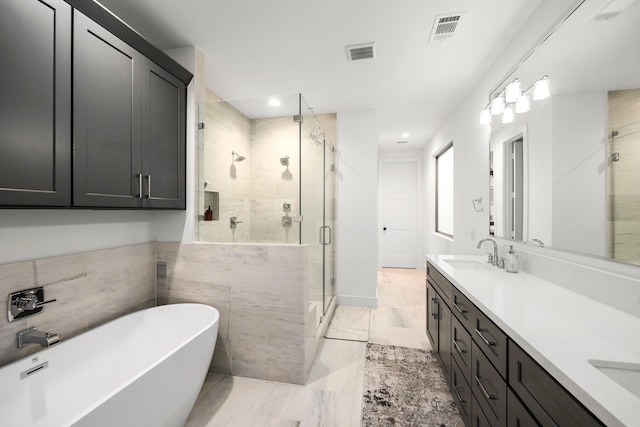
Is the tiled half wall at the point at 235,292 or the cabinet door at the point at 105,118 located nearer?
Result: the cabinet door at the point at 105,118

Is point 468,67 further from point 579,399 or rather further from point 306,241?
point 579,399

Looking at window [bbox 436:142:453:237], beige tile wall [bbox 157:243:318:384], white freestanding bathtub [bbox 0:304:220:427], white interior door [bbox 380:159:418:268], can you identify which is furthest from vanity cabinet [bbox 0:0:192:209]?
white interior door [bbox 380:159:418:268]

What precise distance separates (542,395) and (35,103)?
7.29 feet

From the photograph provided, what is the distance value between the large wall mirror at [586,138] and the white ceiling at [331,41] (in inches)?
19.4

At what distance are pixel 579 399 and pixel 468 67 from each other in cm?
261

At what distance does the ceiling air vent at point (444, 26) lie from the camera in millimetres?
1770

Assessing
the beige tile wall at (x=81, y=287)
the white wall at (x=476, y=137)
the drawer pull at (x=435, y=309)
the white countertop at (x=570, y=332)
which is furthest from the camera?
the drawer pull at (x=435, y=309)

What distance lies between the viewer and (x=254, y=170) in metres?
2.22

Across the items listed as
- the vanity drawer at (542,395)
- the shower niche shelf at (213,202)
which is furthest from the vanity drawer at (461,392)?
the shower niche shelf at (213,202)

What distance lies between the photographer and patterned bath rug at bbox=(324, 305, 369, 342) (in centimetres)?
267

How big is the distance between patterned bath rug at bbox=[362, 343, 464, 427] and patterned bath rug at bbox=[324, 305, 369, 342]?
308 mm

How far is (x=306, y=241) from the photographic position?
2.20 metres

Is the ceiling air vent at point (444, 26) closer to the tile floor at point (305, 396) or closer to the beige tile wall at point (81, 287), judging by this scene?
the tile floor at point (305, 396)

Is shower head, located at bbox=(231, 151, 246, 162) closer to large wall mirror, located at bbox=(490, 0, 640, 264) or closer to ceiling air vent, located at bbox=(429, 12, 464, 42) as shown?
ceiling air vent, located at bbox=(429, 12, 464, 42)
